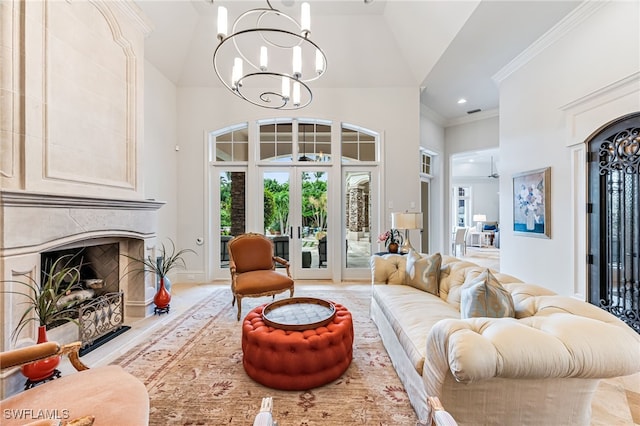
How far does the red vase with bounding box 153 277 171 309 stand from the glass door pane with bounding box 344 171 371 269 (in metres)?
3.10

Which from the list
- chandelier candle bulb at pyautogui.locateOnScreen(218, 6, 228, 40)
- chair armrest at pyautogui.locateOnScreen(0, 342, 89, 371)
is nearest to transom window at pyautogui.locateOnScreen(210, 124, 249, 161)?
chandelier candle bulb at pyautogui.locateOnScreen(218, 6, 228, 40)

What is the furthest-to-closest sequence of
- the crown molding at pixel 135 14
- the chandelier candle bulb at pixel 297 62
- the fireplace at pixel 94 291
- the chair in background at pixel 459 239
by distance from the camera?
the chair in background at pixel 459 239 → the crown molding at pixel 135 14 → the fireplace at pixel 94 291 → the chandelier candle bulb at pixel 297 62

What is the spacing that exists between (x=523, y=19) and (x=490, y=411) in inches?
166

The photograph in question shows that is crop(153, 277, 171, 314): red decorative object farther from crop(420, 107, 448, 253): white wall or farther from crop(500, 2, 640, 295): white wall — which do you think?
crop(420, 107, 448, 253): white wall

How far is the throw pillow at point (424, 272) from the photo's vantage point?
2.66m

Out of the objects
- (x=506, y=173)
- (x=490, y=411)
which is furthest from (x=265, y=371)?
(x=506, y=173)

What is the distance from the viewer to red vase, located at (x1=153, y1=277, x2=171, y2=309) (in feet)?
10.9

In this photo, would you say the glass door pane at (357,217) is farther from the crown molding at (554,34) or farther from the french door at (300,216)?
the crown molding at (554,34)

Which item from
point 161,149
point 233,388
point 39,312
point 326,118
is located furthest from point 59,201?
point 326,118

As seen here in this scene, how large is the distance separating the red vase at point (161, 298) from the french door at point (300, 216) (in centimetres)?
208

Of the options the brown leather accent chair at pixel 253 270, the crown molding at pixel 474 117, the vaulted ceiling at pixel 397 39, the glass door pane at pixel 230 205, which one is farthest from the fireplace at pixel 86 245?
the crown molding at pixel 474 117

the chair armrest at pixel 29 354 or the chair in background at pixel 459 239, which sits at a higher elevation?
the chair armrest at pixel 29 354

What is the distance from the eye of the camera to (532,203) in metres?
3.76

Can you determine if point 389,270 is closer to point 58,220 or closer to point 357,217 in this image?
point 357,217
